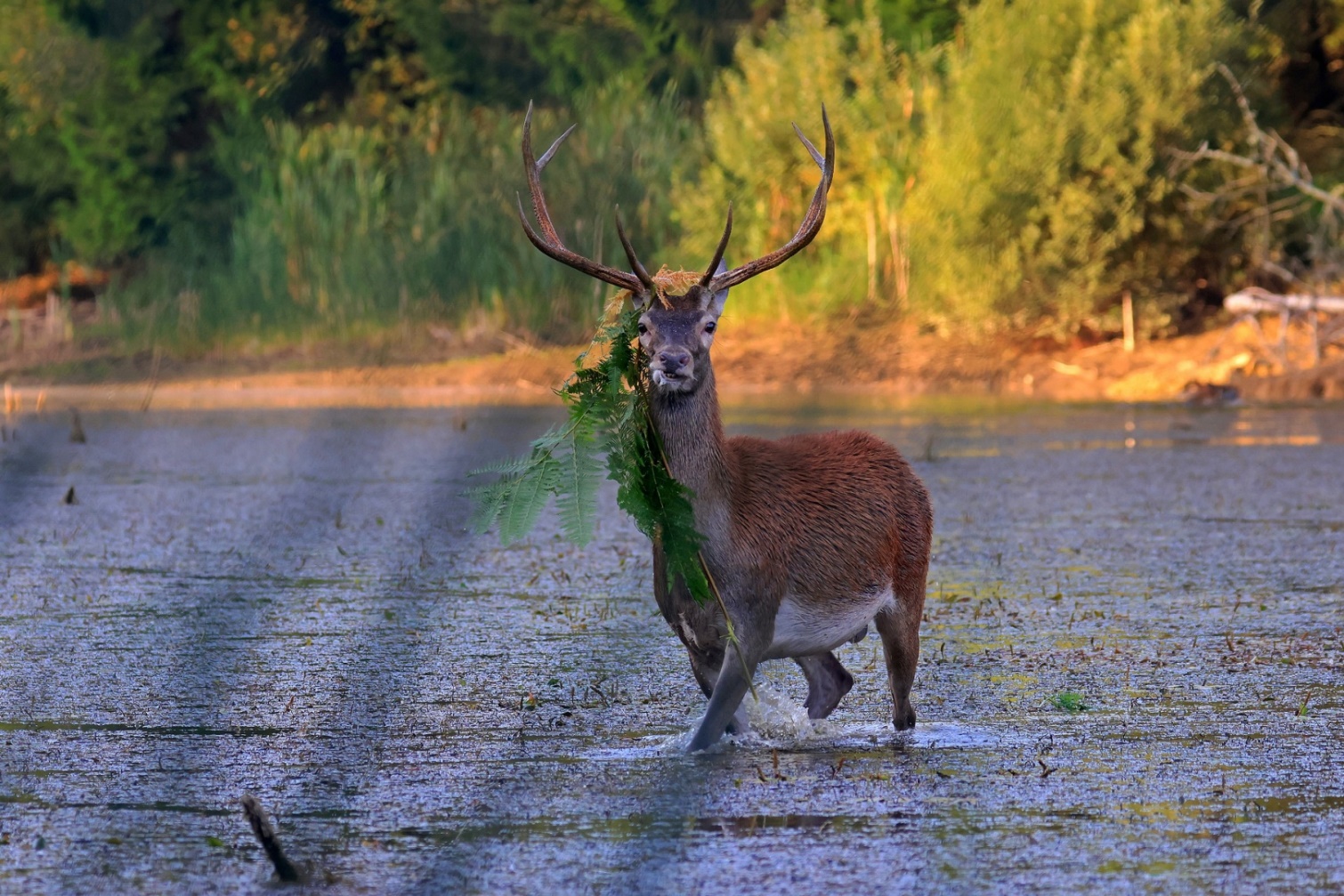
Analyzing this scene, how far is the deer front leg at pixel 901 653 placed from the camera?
756 cm

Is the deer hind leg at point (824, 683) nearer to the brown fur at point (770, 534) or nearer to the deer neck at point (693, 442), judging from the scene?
the brown fur at point (770, 534)

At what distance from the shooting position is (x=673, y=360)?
7.07 meters

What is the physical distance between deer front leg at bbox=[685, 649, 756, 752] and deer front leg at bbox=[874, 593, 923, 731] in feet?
2.38

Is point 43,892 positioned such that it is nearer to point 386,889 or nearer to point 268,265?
point 386,889

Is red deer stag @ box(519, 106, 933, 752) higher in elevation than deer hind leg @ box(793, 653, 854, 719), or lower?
higher

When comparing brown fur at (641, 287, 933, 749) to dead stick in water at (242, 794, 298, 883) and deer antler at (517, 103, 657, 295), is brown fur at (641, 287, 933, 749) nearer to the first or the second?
deer antler at (517, 103, 657, 295)

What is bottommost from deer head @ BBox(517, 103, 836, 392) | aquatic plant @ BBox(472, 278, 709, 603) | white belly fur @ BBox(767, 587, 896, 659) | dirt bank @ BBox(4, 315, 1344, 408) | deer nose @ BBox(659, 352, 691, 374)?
dirt bank @ BBox(4, 315, 1344, 408)

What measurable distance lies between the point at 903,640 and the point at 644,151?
1089 inches

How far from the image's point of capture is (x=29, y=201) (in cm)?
4253

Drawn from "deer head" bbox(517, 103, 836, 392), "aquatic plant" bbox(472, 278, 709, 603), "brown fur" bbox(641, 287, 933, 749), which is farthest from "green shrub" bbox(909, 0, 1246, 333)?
"aquatic plant" bbox(472, 278, 709, 603)

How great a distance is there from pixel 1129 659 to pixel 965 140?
69.5 ft

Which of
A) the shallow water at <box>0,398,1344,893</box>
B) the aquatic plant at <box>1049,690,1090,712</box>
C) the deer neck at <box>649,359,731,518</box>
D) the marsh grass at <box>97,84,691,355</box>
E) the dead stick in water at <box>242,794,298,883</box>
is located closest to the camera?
the dead stick in water at <box>242,794,298,883</box>

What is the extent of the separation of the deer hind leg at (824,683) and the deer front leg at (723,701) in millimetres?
790

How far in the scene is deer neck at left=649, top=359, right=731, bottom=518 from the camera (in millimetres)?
7316
